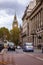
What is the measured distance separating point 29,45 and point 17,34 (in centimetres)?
9559

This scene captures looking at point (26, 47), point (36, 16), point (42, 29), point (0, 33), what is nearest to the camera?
point (26, 47)

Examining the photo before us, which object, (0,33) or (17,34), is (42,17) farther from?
(0,33)

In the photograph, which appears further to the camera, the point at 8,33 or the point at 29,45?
the point at 8,33

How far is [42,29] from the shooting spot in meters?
80.8

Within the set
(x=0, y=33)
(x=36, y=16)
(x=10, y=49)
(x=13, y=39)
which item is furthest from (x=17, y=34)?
(x=10, y=49)

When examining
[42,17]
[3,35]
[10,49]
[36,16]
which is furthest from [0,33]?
[10,49]

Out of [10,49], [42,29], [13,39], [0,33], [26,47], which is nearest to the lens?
[26,47]

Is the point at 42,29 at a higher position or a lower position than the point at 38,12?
lower

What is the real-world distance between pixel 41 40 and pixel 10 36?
73642 millimetres

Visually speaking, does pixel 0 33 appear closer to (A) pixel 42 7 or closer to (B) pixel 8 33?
(B) pixel 8 33

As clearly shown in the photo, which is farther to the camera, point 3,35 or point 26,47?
point 3,35

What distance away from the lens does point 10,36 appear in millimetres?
155250

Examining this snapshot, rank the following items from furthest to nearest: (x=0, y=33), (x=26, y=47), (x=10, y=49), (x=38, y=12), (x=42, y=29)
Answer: (x=0, y=33), (x=38, y=12), (x=42, y=29), (x=10, y=49), (x=26, y=47)

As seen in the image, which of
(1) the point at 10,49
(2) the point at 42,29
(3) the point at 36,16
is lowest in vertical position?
(1) the point at 10,49
